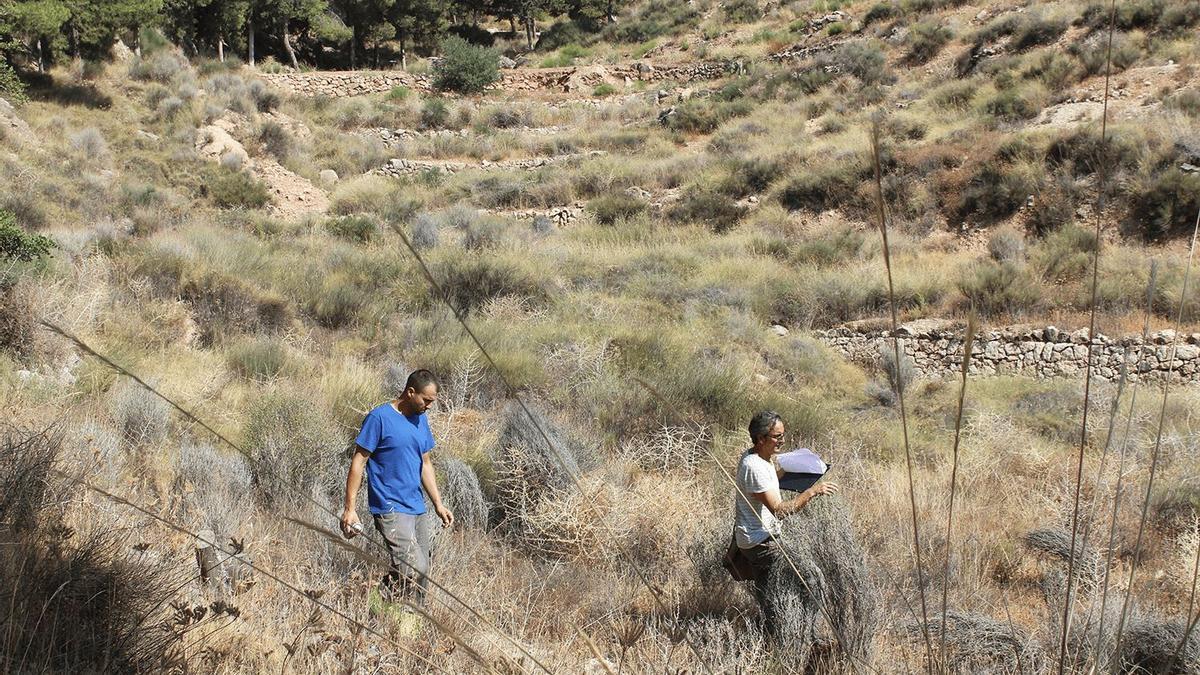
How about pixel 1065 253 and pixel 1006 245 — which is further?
pixel 1006 245

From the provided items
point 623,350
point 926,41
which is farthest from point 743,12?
point 623,350

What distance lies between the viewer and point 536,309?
1252 centimetres

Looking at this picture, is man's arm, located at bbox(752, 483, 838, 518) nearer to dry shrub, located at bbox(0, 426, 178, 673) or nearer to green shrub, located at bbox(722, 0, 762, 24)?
dry shrub, located at bbox(0, 426, 178, 673)

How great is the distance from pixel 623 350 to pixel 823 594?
260 inches

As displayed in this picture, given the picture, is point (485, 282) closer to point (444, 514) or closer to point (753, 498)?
point (444, 514)

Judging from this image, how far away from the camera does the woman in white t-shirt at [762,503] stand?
4.09m

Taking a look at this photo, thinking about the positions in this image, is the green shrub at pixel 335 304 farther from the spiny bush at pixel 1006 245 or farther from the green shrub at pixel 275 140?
the green shrub at pixel 275 140

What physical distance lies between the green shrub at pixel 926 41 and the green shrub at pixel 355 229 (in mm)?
18783

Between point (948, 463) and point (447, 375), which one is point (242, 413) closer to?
point (447, 375)

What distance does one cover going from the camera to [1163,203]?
14.3m

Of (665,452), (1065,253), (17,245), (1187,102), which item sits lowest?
(665,452)

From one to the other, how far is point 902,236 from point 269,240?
1255 centimetres

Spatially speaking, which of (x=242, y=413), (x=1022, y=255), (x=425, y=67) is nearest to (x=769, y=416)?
(x=242, y=413)

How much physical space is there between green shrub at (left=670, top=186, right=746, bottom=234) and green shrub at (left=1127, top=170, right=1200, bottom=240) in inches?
301
